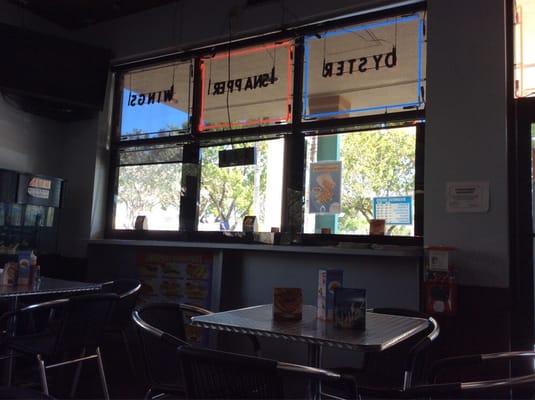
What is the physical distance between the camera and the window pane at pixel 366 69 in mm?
3350

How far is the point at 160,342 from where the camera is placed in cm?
210

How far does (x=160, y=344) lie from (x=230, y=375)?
907 millimetres

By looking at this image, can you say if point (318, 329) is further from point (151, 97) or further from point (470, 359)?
point (151, 97)

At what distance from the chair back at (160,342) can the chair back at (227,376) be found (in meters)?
0.56

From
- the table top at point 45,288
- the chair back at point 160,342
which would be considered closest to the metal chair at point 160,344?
the chair back at point 160,342

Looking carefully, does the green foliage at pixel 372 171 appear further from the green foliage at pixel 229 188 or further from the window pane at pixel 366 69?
the green foliage at pixel 229 188

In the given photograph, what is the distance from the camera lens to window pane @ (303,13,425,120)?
3350 millimetres

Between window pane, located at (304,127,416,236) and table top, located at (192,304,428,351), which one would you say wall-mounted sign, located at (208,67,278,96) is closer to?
window pane, located at (304,127,416,236)

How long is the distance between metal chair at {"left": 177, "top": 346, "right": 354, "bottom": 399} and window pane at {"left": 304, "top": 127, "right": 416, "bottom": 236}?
7.16ft

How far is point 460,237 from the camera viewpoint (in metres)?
2.89

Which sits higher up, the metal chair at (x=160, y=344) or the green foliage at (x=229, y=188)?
the green foliage at (x=229, y=188)

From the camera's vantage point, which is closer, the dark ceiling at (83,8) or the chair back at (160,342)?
the chair back at (160,342)

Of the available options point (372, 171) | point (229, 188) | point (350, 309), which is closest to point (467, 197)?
point (372, 171)

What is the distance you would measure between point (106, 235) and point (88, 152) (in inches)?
34.2
